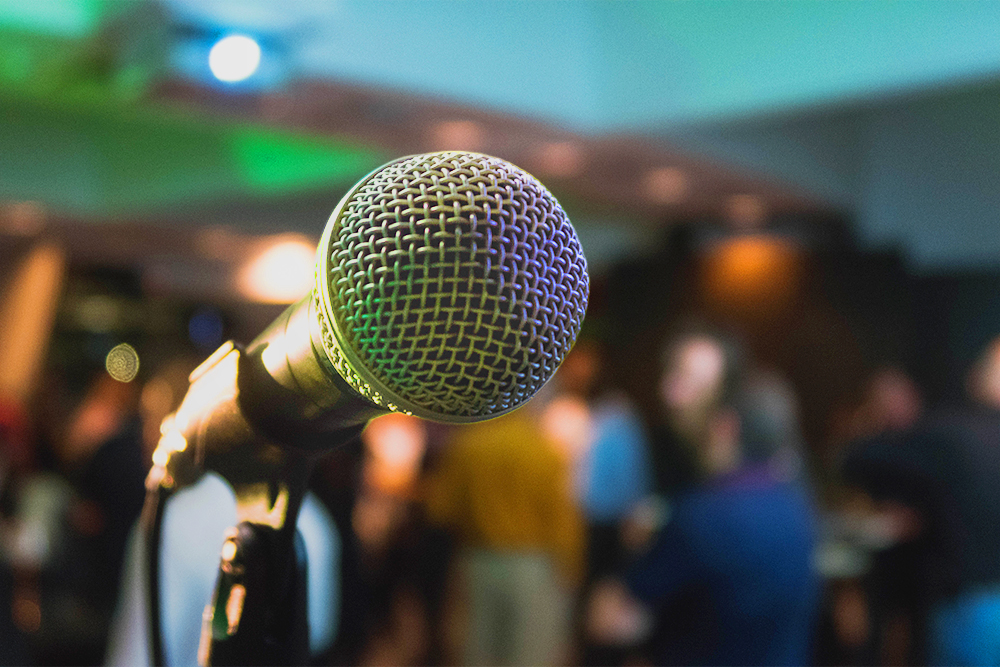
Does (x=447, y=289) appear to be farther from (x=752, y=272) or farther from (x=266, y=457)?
(x=752, y=272)

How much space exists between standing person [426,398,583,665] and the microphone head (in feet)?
12.0

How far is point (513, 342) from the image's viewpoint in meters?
0.60

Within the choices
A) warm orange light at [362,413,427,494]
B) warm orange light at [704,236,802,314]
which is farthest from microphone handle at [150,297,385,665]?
warm orange light at [704,236,802,314]

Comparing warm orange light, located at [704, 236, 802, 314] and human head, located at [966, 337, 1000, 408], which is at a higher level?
warm orange light, located at [704, 236, 802, 314]

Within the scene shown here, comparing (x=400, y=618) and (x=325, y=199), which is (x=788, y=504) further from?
(x=325, y=199)

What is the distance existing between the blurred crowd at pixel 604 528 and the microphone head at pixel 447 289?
0.29m

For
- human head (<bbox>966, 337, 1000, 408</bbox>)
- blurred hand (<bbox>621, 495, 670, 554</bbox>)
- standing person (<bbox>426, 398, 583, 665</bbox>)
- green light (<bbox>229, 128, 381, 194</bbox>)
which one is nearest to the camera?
human head (<bbox>966, 337, 1000, 408</bbox>)

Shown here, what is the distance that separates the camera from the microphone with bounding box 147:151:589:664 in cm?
58

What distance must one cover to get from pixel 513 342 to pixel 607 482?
5.03 m

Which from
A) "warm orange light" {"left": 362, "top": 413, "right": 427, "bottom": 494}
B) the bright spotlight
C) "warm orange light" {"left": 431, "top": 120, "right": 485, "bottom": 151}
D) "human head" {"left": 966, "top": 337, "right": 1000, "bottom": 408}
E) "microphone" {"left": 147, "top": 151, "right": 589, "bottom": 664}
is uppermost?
"warm orange light" {"left": 431, "top": 120, "right": 485, "bottom": 151}

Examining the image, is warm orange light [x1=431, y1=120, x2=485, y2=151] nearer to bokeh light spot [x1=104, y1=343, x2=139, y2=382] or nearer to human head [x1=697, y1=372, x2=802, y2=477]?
human head [x1=697, y1=372, x2=802, y2=477]

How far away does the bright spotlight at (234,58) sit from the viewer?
3.24 meters

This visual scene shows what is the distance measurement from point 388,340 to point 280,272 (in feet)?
25.8

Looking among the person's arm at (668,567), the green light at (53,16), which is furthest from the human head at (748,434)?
the green light at (53,16)
